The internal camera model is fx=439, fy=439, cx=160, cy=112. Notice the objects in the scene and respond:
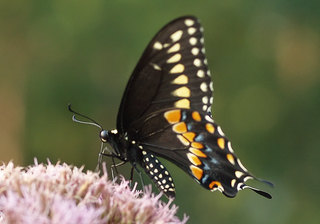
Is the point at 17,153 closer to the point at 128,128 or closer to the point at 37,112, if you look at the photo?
the point at 37,112

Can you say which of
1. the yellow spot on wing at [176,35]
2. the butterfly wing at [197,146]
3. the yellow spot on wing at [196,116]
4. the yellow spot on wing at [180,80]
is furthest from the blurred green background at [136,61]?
the yellow spot on wing at [176,35]

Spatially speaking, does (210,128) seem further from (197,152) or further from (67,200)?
(67,200)

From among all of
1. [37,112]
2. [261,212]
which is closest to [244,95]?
[261,212]

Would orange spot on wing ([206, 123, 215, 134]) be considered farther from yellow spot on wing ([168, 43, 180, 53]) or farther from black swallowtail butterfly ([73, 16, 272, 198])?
yellow spot on wing ([168, 43, 180, 53])

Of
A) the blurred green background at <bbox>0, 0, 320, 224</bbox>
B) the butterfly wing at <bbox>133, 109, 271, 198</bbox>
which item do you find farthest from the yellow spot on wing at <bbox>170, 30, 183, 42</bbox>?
the blurred green background at <bbox>0, 0, 320, 224</bbox>

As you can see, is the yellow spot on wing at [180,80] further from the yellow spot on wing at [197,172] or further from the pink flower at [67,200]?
the pink flower at [67,200]

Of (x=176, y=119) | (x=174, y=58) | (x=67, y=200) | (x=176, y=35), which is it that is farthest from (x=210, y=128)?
(x=67, y=200)
